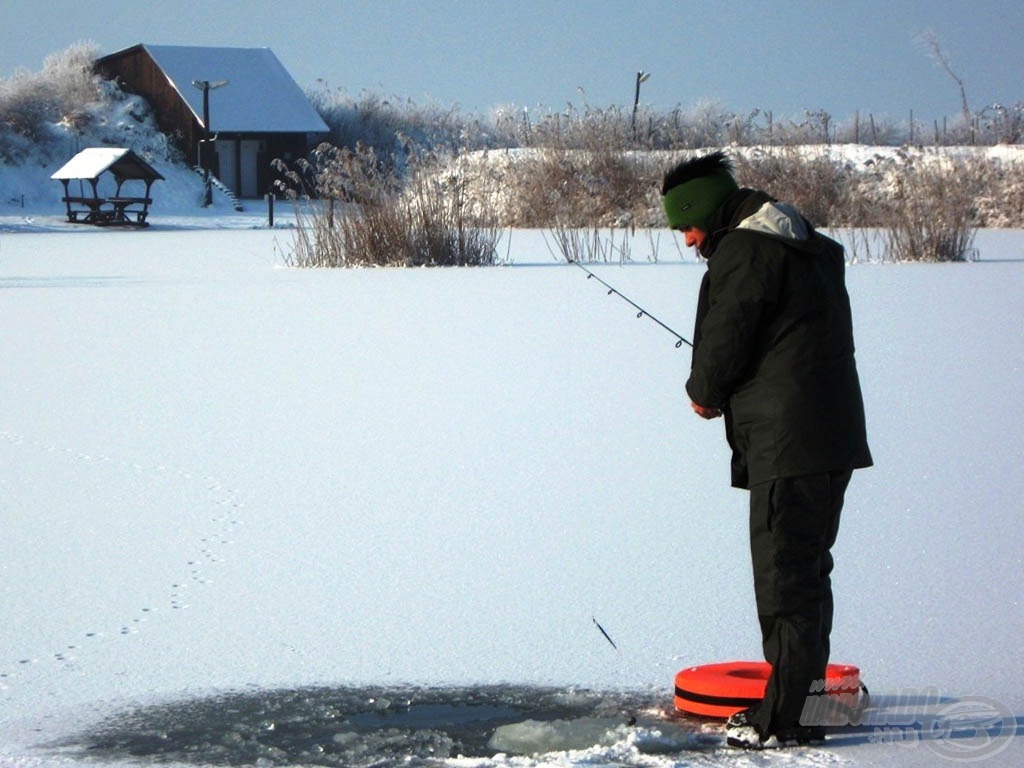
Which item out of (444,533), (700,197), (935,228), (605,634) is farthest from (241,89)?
(700,197)

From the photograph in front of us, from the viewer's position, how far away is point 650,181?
21281mm

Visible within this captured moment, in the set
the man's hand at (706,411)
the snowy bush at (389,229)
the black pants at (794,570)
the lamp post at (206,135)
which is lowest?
the black pants at (794,570)

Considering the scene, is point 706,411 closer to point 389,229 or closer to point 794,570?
point 794,570

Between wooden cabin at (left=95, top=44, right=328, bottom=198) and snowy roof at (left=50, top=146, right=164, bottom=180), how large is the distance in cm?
849

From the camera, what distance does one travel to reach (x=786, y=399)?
2.68 meters

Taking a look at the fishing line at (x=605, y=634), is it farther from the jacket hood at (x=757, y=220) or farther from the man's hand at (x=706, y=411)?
the jacket hood at (x=757, y=220)

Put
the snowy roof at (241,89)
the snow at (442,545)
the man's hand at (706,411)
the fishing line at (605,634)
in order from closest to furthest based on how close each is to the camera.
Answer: the man's hand at (706,411) → the snow at (442,545) → the fishing line at (605,634) → the snowy roof at (241,89)

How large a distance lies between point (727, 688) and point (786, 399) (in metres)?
0.66

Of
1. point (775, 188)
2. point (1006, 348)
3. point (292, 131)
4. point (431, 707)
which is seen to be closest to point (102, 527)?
point (431, 707)

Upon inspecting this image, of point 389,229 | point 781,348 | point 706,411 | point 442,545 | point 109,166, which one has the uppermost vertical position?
point 109,166

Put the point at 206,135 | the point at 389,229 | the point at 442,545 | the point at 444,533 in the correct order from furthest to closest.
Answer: the point at 206,135 → the point at 389,229 → the point at 444,533 → the point at 442,545

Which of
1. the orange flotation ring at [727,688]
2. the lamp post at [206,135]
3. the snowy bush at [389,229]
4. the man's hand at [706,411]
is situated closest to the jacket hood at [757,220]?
the man's hand at [706,411]

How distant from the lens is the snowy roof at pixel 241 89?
139 feet

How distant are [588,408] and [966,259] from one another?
32.2 feet
